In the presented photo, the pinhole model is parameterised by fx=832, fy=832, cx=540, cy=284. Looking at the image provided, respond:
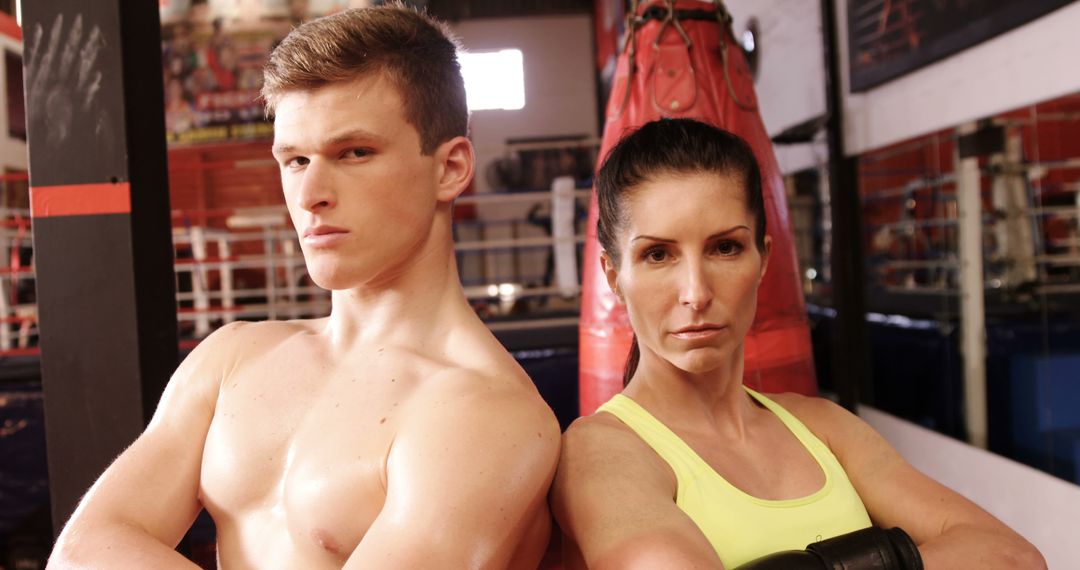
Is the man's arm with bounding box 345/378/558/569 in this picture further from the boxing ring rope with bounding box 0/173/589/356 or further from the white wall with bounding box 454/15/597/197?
the white wall with bounding box 454/15/597/197

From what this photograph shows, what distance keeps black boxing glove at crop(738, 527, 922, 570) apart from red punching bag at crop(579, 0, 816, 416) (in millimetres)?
1045

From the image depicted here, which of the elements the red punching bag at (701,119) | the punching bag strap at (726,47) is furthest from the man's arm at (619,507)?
the punching bag strap at (726,47)

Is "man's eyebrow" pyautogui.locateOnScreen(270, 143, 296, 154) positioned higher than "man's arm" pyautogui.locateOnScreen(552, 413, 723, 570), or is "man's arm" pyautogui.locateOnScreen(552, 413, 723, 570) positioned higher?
"man's eyebrow" pyautogui.locateOnScreen(270, 143, 296, 154)

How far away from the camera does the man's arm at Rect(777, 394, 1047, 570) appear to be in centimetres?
114

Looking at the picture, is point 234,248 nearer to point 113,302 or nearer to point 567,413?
point 567,413

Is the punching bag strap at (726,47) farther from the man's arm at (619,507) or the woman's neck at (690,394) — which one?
the man's arm at (619,507)

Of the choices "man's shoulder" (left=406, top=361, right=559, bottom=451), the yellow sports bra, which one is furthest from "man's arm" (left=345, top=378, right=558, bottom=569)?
the yellow sports bra

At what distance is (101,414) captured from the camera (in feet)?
5.44

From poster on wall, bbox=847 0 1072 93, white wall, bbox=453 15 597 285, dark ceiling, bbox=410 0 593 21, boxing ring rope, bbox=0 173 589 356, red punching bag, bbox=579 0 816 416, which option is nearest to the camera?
red punching bag, bbox=579 0 816 416

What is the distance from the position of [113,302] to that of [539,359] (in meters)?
2.28

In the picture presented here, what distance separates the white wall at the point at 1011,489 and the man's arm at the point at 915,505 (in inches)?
69.4

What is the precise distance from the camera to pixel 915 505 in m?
1.26

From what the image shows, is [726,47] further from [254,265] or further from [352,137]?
[254,265]

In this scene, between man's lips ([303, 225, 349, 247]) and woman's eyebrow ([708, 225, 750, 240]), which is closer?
man's lips ([303, 225, 349, 247])
